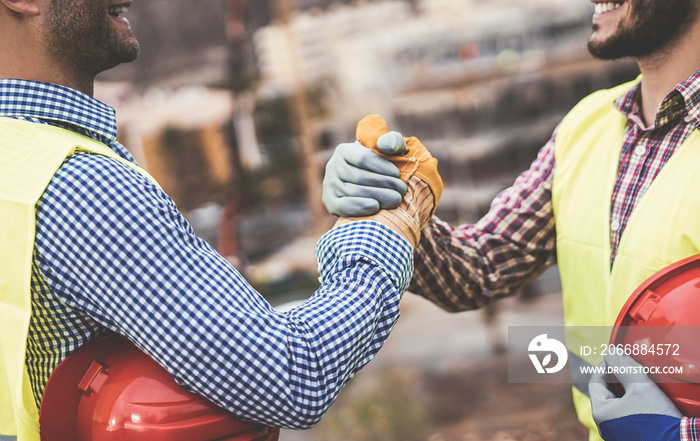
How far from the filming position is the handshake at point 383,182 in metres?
1.57

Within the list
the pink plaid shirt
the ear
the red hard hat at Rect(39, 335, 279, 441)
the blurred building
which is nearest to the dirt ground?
the blurred building

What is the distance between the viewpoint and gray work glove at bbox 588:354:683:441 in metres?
1.41

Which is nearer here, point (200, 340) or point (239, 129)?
point (200, 340)

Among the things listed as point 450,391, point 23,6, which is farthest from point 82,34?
point 450,391

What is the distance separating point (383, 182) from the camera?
1605 mm

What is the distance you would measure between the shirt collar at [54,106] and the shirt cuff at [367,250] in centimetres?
54

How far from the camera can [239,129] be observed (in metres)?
4.50

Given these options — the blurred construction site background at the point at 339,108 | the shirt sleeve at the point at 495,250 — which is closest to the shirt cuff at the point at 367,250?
the shirt sleeve at the point at 495,250

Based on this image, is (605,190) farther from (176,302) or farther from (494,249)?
(176,302)

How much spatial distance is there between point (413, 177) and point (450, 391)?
120 inches

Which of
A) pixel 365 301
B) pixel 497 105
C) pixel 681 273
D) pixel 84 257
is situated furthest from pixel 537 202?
pixel 497 105

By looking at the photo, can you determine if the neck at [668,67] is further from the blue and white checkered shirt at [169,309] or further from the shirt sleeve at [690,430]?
the blue and white checkered shirt at [169,309]

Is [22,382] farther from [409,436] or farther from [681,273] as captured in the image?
[409,436]

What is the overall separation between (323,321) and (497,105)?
365cm
